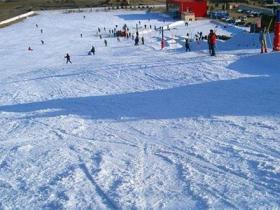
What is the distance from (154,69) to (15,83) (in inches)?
222

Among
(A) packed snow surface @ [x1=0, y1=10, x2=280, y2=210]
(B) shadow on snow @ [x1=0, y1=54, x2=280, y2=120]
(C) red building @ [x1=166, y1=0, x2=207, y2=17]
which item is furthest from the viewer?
(C) red building @ [x1=166, y1=0, x2=207, y2=17]

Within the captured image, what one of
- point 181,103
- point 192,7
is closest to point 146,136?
point 181,103

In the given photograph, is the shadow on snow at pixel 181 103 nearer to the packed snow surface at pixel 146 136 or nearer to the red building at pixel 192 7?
the packed snow surface at pixel 146 136

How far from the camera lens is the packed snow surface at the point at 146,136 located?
8203 millimetres

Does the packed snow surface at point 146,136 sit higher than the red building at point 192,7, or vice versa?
the packed snow surface at point 146,136

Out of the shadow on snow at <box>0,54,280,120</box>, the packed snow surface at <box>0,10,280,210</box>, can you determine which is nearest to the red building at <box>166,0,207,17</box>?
the packed snow surface at <box>0,10,280,210</box>

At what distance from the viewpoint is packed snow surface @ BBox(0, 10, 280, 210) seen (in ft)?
26.9

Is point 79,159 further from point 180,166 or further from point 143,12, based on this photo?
point 143,12

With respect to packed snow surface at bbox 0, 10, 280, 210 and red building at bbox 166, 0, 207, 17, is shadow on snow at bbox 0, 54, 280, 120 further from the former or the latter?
red building at bbox 166, 0, 207, 17

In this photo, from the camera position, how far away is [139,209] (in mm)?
7629

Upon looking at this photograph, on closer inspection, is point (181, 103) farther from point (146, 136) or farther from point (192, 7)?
point (192, 7)

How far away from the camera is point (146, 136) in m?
11.4

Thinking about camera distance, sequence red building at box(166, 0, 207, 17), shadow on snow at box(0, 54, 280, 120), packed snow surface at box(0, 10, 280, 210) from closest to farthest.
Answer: packed snow surface at box(0, 10, 280, 210)
shadow on snow at box(0, 54, 280, 120)
red building at box(166, 0, 207, 17)

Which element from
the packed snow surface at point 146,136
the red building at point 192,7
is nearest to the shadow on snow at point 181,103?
the packed snow surface at point 146,136
